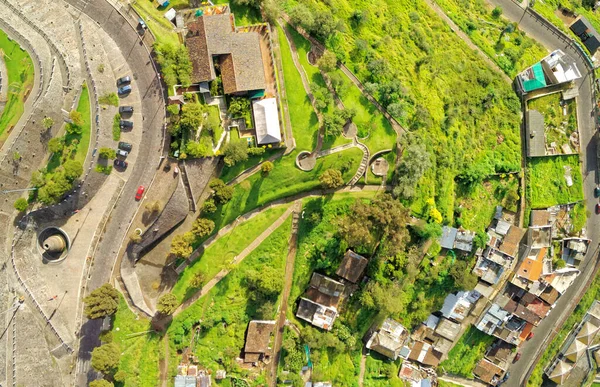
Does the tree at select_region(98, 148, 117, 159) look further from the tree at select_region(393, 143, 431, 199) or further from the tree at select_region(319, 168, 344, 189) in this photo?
the tree at select_region(393, 143, 431, 199)

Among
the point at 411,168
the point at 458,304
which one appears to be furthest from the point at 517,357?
the point at 411,168

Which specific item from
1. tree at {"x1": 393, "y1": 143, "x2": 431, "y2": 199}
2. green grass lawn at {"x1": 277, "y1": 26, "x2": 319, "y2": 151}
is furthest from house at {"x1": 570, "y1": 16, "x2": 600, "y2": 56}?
green grass lawn at {"x1": 277, "y1": 26, "x2": 319, "y2": 151}

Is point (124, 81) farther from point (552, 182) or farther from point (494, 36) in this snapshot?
point (552, 182)

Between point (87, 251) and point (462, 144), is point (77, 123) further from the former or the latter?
point (462, 144)

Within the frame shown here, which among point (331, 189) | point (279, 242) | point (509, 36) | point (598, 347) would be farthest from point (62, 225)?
point (598, 347)

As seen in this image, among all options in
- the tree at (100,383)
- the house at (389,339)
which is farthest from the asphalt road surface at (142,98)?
the house at (389,339)

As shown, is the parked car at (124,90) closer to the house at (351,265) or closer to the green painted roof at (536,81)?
the house at (351,265)
